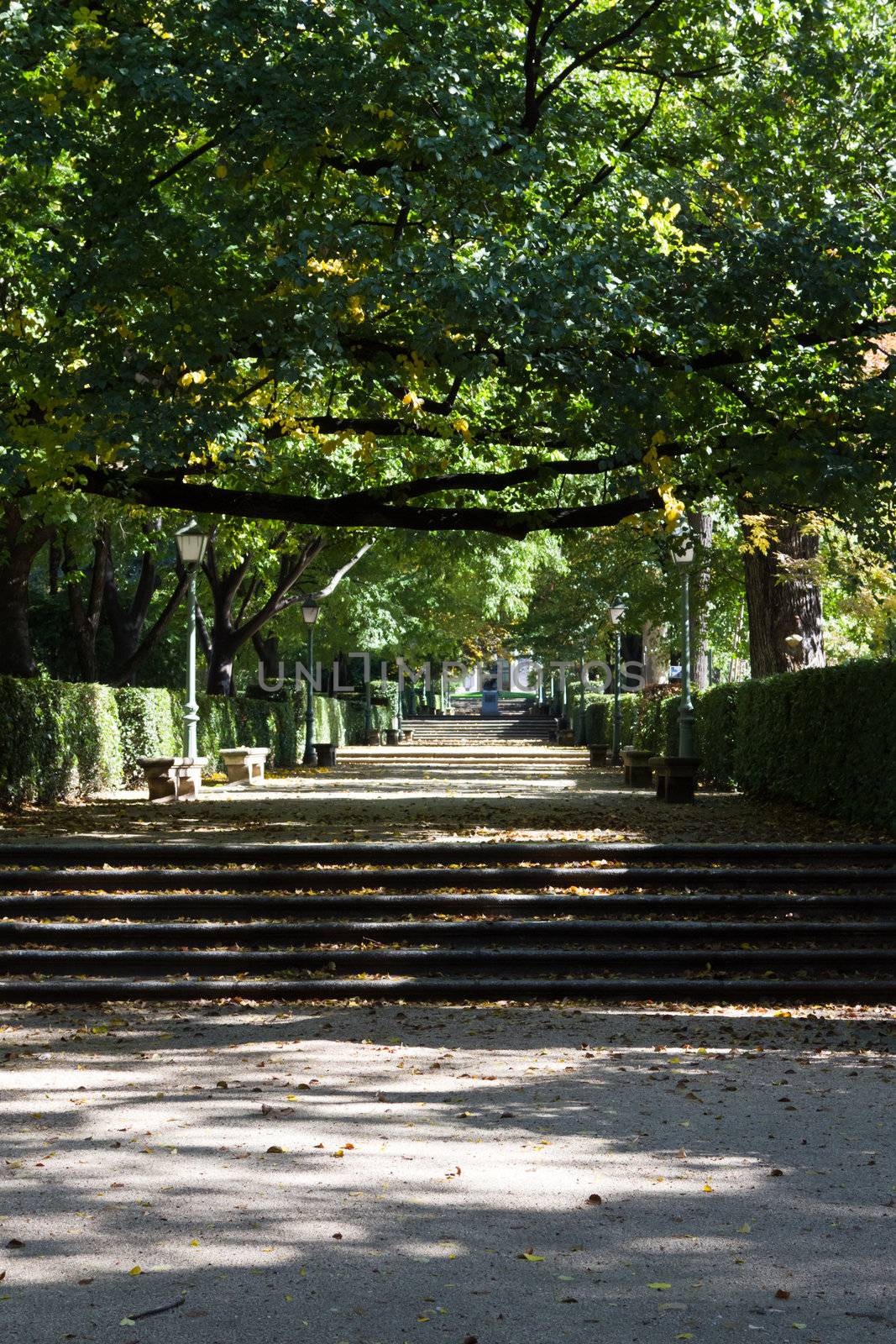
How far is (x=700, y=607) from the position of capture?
2797 centimetres

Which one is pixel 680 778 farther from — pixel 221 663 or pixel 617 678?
pixel 617 678

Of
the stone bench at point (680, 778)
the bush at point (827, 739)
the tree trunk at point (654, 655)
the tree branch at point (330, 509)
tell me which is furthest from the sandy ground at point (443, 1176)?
the tree trunk at point (654, 655)

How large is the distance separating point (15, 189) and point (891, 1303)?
12121 millimetres

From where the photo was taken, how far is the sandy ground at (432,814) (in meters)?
14.5

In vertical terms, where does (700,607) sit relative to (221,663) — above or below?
above

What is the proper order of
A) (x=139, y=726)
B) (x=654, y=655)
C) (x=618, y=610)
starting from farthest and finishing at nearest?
(x=654, y=655), (x=618, y=610), (x=139, y=726)

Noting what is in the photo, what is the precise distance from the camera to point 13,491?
15938mm

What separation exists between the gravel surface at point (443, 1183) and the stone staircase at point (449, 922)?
37.1 inches

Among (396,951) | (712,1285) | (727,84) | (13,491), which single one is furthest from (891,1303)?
(727,84)

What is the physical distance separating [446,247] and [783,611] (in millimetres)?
11832

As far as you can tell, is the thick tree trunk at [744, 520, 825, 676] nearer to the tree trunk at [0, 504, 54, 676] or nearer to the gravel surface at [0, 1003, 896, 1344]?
the tree trunk at [0, 504, 54, 676]

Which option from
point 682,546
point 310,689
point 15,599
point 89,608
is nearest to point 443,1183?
point 682,546

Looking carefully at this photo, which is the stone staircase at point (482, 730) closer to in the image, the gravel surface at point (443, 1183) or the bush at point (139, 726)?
the bush at point (139, 726)

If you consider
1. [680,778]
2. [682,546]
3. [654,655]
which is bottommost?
[680,778]
